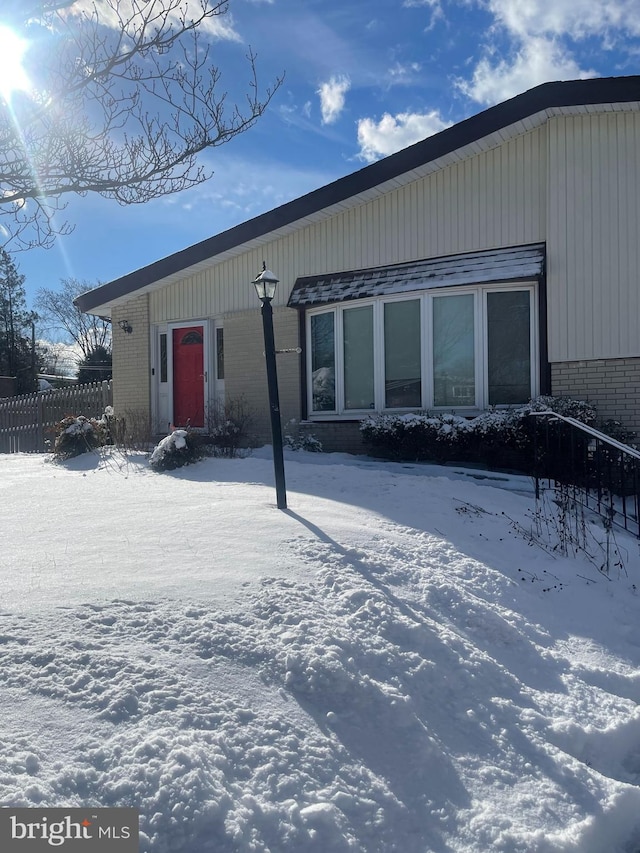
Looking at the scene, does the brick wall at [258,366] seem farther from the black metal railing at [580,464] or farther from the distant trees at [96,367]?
the distant trees at [96,367]

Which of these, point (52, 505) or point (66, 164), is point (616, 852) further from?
point (66, 164)

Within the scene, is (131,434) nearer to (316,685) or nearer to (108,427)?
(108,427)

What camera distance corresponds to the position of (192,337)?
11969mm

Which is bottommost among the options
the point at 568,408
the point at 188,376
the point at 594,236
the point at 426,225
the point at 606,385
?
the point at 568,408

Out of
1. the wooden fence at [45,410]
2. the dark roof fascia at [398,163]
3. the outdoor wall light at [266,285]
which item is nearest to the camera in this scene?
the outdoor wall light at [266,285]

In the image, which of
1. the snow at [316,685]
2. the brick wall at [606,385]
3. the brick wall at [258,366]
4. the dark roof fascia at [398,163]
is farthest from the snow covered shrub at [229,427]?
the brick wall at [606,385]

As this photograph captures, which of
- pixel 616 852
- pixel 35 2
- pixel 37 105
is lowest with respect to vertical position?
pixel 616 852

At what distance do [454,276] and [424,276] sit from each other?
0.47 metres

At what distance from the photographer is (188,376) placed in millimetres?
11969

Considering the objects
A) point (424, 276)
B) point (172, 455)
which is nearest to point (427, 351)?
point (424, 276)

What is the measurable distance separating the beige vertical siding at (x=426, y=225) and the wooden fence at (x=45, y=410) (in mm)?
3660

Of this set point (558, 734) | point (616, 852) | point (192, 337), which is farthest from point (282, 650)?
point (192, 337)

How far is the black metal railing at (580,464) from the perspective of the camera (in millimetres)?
6371

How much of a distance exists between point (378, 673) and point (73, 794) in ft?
4.67
